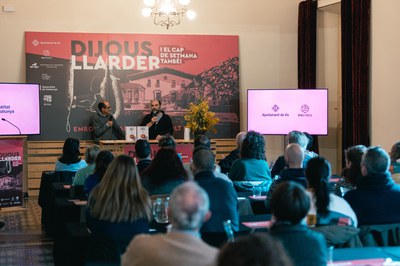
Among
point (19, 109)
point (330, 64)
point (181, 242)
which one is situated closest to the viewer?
point (181, 242)

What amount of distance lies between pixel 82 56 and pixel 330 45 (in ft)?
16.2

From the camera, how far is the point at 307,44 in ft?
44.3

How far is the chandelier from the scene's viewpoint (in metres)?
11.7

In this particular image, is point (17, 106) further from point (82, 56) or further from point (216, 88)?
point (216, 88)

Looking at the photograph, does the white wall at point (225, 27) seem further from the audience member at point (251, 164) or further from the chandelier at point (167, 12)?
the audience member at point (251, 164)

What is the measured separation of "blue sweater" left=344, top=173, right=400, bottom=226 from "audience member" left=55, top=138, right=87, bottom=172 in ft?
15.1

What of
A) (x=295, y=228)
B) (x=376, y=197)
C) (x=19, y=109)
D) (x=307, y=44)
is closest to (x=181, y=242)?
(x=295, y=228)

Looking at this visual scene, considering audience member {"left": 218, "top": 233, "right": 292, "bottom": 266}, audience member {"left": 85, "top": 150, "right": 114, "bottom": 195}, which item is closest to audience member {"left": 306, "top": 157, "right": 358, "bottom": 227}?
audience member {"left": 85, "top": 150, "right": 114, "bottom": 195}

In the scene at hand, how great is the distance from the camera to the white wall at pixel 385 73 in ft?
36.1

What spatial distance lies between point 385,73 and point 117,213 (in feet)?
26.3

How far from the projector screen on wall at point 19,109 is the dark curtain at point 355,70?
541 cm

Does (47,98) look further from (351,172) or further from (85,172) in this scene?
(351,172)

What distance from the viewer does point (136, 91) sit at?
12.9 meters

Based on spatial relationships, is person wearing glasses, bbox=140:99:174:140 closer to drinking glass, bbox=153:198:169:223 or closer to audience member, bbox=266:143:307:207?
audience member, bbox=266:143:307:207
